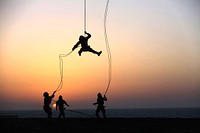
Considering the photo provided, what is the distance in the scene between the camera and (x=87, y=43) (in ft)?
76.3

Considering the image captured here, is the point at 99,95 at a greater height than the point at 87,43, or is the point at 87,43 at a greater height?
the point at 87,43

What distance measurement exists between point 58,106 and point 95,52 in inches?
300
